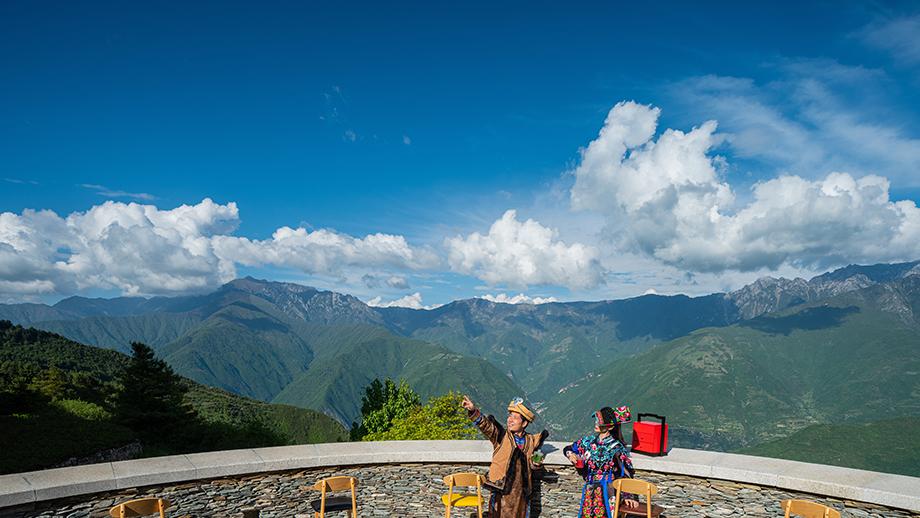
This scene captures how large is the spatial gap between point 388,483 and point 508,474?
3.77m

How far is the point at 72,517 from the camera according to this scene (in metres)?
7.90

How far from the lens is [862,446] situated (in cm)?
18162

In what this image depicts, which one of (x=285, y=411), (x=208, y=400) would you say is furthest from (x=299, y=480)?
(x=285, y=411)

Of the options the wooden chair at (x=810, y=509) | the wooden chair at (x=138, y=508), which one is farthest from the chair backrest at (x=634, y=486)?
the wooden chair at (x=138, y=508)

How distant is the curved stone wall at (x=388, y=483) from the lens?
829cm

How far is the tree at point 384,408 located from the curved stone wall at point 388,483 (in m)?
20.9

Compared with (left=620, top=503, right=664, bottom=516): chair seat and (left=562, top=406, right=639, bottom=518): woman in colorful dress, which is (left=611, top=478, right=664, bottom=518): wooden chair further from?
(left=562, top=406, right=639, bottom=518): woman in colorful dress

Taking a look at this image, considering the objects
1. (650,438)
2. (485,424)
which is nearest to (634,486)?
(485,424)

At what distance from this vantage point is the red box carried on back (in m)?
10.7

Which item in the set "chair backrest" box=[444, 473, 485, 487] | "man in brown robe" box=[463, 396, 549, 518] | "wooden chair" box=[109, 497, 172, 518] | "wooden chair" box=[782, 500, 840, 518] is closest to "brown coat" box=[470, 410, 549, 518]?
"man in brown robe" box=[463, 396, 549, 518]

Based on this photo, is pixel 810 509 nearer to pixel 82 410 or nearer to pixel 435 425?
pixel 435 425

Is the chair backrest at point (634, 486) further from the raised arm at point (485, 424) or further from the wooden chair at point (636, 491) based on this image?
the raised arm at point (485, 424)

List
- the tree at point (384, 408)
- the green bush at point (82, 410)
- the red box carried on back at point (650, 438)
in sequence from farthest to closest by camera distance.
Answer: the tree at point (384, 408) → the green bush at point (82, 410) → the red box carried on back at point (650, 438)

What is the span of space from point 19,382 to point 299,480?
836 inches
